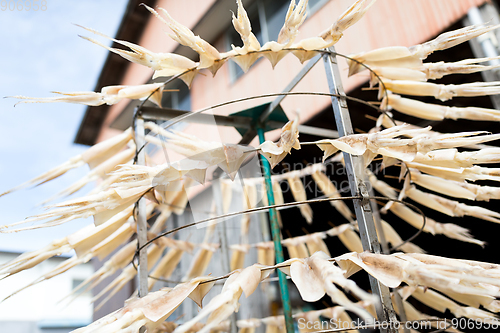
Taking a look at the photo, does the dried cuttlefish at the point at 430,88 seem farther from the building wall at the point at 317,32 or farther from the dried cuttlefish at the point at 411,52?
the building wall at the point at 317,32

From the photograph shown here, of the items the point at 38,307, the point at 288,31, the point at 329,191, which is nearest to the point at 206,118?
the point at 288,31

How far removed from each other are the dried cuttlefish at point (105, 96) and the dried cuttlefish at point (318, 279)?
0.71 meters

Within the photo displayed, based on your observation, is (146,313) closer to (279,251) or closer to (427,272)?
(427,272)

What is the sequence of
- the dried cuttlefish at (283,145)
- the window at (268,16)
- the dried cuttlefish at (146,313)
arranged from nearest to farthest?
the dried cuttlefish at (146,313), the dried cuttlefish at (283,145), the window at (268,16)

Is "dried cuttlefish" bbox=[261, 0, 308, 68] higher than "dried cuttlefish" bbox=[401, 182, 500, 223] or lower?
higher

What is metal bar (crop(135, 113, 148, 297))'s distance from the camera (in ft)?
3.71

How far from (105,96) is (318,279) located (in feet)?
2.64

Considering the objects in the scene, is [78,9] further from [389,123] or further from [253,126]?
[389,123]

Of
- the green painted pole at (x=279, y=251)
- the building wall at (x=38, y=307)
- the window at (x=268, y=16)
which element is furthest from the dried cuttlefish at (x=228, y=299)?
the building wall at (x=38, y=307)

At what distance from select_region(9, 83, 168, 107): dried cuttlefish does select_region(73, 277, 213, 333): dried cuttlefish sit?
1.93 ft

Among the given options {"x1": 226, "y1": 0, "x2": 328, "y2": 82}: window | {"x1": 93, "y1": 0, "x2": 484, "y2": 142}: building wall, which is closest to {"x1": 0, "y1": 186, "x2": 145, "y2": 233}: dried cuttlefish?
{"x1": 93, "y1": 0, "x2": 484, "y2": 142}: building wall

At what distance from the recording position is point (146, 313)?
766 millimetres

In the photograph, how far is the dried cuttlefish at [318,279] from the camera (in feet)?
2.06

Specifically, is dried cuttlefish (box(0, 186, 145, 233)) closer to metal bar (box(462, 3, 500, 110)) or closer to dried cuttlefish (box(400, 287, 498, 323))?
dried cuttlefish (box(400, 287, 498, 323))
